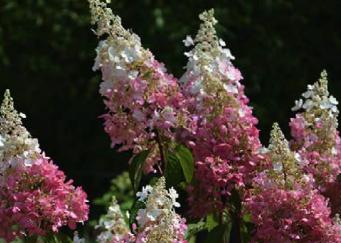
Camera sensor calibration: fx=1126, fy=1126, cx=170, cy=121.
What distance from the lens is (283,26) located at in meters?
6.34

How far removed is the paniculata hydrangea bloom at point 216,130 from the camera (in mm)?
2482

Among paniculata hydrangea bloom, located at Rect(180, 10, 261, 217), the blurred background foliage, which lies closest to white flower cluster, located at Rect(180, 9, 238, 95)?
paniculata hydrangea bloom, located at Rect(180, 10, 261, 217)

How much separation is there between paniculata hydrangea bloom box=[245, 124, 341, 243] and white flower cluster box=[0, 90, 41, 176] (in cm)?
49

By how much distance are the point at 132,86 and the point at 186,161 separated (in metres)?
0.20

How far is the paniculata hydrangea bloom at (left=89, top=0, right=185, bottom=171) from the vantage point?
246cm

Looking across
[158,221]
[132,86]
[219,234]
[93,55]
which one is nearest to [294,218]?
[219,234]

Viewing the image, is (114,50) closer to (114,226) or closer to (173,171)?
(173,171)

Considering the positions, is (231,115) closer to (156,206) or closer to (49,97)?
(156,206)

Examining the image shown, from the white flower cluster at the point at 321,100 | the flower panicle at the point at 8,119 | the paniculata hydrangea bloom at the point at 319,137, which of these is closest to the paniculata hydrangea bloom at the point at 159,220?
the flower panicle at the point at 8,119

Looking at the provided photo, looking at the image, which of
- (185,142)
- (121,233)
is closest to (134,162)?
(185,142)

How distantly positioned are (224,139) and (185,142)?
0.38 ft

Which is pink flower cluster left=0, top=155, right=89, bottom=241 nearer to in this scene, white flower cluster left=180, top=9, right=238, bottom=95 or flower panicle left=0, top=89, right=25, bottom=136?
flower panicle left=0, top=89, right=25, bottom=136

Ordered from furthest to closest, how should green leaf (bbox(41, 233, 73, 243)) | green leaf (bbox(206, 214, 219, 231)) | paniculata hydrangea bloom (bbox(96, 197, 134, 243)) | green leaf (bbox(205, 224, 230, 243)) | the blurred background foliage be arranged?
1. the blurred background foliage
2. green leaf (bbox(206, 214, 219, 231))
3. green leaf (bbox(205, 224, 230, 243))
4. green leaf (bbox(41, 233, 73, 243))
5. paniculata hydrangea bloom (bbox(96, 197, 134, 243))

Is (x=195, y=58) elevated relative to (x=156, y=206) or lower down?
elevated
